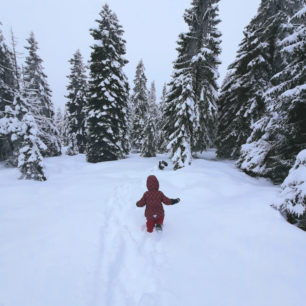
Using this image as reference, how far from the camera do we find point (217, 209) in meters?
5.50

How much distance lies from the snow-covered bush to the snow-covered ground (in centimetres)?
33

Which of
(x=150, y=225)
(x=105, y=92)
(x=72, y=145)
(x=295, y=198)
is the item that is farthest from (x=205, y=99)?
(x=72, y=145)

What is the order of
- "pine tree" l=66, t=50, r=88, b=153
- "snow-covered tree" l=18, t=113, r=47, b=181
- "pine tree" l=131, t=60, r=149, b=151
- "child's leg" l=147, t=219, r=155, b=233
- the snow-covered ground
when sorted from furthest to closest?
"pine tree" l=131, t=60, r=149, b=151
"pine tree" l=66, t=50, r=88, b=153
"snow-covered tree" l=18, t=113, r=47, b=181
"child's leg" l=147, t=219, r=155, b=233
the snow-covered ground

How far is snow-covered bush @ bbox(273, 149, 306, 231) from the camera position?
4.30m

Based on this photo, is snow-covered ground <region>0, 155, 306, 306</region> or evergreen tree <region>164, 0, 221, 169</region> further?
→ evergreen tree <region>164, 0, 221, 169</region>

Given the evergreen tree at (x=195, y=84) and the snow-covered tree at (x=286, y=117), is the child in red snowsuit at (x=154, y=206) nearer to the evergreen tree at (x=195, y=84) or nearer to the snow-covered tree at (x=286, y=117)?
the snow-covered tree at (x=286, y=117)

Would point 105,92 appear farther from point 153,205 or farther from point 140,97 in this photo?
point 140,97

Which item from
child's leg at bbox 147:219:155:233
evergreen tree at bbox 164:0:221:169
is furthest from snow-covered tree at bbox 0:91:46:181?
child's leg at bbox 147:219:155:233

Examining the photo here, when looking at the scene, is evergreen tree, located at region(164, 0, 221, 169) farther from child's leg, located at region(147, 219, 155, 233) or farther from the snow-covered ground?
child's leg, located at region(147, 219, 155, 233)

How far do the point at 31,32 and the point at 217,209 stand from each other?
27.1m

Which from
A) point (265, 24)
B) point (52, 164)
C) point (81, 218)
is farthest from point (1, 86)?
point (265, 24)

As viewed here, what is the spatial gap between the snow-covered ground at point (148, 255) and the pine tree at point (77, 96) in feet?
68.5

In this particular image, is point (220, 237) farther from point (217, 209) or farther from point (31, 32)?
point (31, 32)

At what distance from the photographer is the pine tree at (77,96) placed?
81.5 feet
